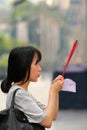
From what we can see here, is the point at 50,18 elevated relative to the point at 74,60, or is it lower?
elevated

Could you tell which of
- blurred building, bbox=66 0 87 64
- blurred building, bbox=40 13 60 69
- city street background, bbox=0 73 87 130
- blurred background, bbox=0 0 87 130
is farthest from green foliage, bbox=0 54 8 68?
blurred building, bbox=66 0 87 64

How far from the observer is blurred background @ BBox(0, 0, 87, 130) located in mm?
6883

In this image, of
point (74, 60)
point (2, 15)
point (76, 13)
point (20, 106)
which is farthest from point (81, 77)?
point (20, 106)

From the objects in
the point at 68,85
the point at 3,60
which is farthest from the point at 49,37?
the point at 68,85

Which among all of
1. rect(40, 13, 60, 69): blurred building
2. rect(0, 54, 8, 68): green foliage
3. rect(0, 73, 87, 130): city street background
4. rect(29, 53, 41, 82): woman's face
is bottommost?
rect(0, 73, 87, 130): city street background

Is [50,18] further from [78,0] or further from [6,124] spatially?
[6,124]

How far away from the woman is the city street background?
2.55 meters

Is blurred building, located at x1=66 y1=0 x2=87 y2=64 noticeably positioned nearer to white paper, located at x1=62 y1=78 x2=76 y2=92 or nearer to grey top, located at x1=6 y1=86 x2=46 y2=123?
white paper, located at x1=62 y1=78 x2=76 y2=92

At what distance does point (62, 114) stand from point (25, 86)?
4.08 m

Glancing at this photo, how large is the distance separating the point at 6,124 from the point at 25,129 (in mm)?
92

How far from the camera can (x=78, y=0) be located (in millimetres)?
7016

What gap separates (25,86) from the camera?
6.93ft

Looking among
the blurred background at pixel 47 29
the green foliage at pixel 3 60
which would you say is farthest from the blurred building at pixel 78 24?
the green foliage at pixel 3 60

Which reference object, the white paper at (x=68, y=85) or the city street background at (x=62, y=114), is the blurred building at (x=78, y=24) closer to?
the city street background at (x=62, y=114)
